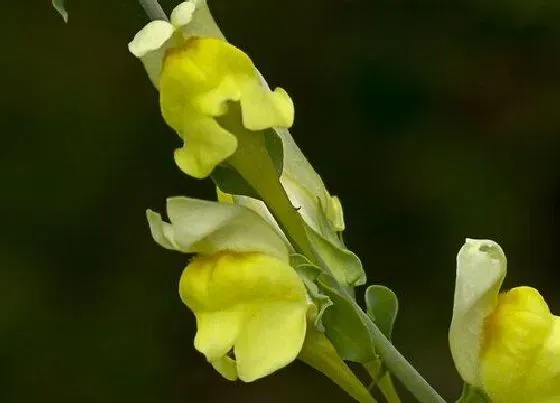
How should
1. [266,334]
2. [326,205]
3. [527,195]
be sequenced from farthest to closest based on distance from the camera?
[527,195] < [326,205] < [266,334]

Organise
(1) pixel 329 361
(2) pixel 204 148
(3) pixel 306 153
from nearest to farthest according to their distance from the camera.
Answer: (2) pixel 204 148
(1) pixel 329 361
(3) pixel 306 153

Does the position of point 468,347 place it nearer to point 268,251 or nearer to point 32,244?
point 268,251

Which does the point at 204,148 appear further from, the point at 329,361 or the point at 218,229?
the point at 329,361

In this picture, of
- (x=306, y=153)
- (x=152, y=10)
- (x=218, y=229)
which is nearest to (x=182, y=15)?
(x=152, y=10)

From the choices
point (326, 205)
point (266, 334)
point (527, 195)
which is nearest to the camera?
point (266, 334)

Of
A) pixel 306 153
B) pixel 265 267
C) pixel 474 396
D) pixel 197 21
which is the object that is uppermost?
pixel 197 21

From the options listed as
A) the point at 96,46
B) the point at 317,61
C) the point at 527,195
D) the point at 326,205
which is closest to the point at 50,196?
the point at 96,46
